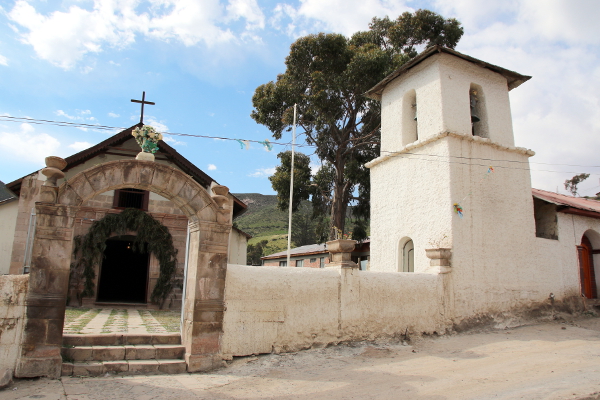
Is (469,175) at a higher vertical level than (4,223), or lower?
higher

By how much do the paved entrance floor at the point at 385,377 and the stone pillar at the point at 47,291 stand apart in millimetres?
251

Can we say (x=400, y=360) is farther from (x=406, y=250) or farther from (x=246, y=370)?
(x=406, y=250)

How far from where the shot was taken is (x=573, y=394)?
17.8 feet

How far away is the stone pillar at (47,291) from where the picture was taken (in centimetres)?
556

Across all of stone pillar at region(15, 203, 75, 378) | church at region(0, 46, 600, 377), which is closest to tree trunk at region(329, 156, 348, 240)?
church at region(0, 46, 600, 377)

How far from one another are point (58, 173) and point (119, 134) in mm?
8041

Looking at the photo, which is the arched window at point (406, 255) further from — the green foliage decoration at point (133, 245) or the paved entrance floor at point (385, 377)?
the green foliage decoration at point (133, 245)

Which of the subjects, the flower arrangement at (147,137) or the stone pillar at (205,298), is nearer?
the stone pillar at (205,298)

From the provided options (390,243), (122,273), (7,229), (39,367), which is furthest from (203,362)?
(122,273)

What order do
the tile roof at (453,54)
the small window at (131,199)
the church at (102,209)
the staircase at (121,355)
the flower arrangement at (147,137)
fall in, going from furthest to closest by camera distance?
the small window at (131,199) → the church at (102,209) → the tile roof at (453,54) → the flower arrangement at (147,137) → the staircase at (121,355)

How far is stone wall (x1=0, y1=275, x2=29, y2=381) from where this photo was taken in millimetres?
5438

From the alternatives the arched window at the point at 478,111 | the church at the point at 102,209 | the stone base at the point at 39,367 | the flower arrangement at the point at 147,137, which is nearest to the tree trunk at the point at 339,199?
the church at the point at 102,209

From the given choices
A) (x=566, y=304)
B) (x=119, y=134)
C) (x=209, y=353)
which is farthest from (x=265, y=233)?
(x=209, y=353)

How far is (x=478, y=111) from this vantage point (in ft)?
39.9
